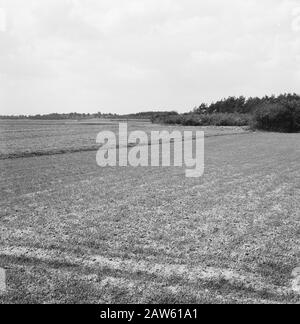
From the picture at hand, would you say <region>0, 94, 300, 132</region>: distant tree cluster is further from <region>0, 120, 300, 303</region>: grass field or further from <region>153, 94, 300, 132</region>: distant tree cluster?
<region>0, 120, 300, 303</region>: grass field

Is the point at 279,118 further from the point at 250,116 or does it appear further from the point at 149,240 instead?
the point at 149,240

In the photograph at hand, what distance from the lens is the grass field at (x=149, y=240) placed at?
759 centimetres

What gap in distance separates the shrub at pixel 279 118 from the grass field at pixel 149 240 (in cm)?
7568

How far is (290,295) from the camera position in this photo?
24.3 feet

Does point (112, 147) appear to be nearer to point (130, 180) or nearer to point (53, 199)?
point (130, 180)

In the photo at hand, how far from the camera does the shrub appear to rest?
9169 centimetres

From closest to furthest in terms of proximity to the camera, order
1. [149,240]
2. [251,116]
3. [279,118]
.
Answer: [149,240] < [279,118] < [251,116]

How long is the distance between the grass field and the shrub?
248 ft

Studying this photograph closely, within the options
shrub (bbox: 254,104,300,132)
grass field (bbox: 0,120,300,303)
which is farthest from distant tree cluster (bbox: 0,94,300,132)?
grass field (bbox: 0,120,300,303)

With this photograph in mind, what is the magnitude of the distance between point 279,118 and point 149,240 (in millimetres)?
86931

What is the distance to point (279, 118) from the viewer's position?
91.9 metres

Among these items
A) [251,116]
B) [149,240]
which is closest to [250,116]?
[251,116]

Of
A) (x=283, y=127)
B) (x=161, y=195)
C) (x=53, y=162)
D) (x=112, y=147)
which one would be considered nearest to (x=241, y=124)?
(x=283, y=127)
